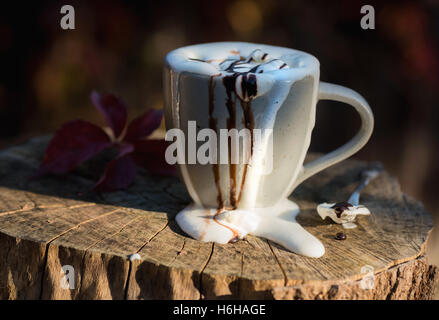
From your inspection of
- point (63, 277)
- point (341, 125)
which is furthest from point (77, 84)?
point (63, 277)

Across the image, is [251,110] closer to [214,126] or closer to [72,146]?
[214,126]

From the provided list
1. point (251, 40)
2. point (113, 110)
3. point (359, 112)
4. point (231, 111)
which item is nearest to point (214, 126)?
point (231, 111)

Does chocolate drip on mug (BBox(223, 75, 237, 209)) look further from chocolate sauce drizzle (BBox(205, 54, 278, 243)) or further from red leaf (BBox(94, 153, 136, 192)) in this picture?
red leaf (BBox(94, 153, 136, 192))

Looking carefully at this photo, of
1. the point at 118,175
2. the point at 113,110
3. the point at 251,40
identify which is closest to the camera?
the point at 118,175

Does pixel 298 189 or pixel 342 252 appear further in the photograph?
pixel 298 189

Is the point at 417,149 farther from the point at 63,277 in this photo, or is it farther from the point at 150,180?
the point at 63,277

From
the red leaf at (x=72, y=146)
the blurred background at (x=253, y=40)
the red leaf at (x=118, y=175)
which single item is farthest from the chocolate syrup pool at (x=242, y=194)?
the blurred background at (x=253, y=40)
